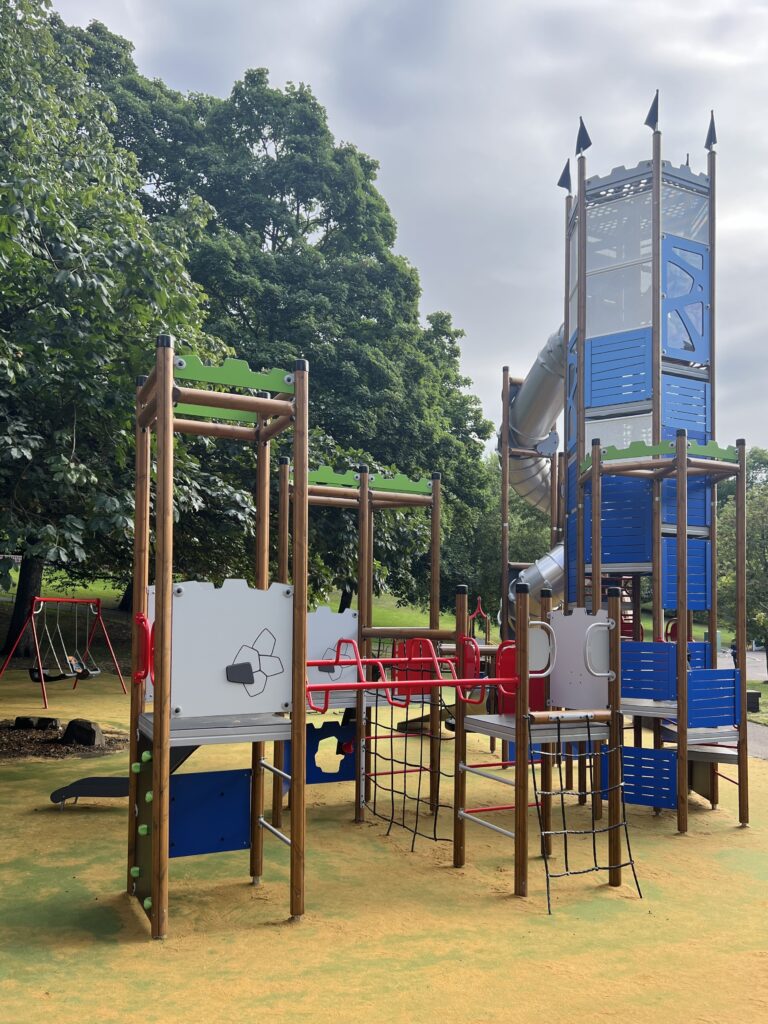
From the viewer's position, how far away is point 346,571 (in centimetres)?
1560

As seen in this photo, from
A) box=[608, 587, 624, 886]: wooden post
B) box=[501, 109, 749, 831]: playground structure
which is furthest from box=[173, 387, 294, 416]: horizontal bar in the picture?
box=[501, 109, 749, 831]: playground structure

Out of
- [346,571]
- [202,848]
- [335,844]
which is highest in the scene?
[346,571]

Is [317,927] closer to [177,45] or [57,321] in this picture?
[57,321]

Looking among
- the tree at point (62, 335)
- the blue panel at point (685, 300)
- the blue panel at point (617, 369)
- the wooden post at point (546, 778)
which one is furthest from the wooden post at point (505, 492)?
the tree at point (62, 335)

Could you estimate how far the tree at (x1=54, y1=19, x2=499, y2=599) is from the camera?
742 inches

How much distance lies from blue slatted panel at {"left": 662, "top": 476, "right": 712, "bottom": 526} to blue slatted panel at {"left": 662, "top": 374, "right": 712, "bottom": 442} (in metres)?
0.48

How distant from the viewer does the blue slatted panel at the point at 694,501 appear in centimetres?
841

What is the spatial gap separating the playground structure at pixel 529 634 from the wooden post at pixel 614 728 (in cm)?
2

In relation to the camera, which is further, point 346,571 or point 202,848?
point 346,571

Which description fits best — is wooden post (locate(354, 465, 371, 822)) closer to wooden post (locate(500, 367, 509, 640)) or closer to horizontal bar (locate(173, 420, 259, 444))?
horizontal bar (locate(173, 420, 259, 444))

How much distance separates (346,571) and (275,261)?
8.04 m

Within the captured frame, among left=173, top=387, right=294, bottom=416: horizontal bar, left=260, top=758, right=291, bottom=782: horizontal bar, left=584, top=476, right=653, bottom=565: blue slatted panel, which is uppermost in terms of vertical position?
left=173, top=387, right=294, bottom=416: horizontal bar

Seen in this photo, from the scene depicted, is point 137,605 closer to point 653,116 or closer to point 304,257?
point 653,116

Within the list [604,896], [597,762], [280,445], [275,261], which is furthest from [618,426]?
[275,261]
